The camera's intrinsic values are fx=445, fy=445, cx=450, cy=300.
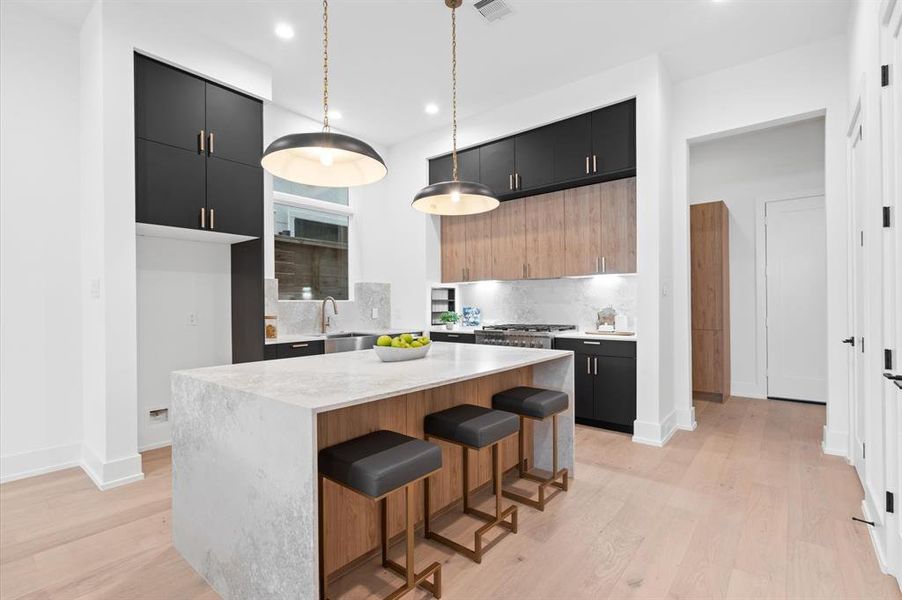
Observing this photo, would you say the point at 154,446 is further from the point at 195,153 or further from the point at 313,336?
the point at 195,153

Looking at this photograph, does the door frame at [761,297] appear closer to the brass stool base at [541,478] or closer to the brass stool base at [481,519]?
the brass stool base at [541,478]

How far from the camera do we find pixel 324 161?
220 centimetres

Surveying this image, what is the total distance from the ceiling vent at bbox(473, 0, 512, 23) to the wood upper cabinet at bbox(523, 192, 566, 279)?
6.10 ft

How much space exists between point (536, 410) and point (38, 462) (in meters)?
3.53

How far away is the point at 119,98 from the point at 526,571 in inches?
151

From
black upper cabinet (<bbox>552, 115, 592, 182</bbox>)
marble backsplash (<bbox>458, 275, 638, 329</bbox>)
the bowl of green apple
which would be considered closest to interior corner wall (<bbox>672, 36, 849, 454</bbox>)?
marble backsplash (<bbox>458, 275, 638, 329</bbox>)

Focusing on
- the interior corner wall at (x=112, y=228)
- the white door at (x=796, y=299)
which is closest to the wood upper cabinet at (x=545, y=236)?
the white door at (x=796, y=299)

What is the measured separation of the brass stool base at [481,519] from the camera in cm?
208

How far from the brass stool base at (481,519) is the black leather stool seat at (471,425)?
0.23ft

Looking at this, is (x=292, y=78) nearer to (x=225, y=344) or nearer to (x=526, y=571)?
(x=225, y=344)

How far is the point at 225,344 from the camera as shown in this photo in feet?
13.7

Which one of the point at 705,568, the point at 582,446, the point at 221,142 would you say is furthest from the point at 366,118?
the point at 705,568

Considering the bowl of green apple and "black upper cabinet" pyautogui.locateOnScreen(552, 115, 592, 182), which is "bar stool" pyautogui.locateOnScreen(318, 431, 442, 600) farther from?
"black upper cabinet" pyautogui.locateOnScreen(552, 115, 592, 182)

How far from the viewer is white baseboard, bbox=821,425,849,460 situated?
3.37 meters
